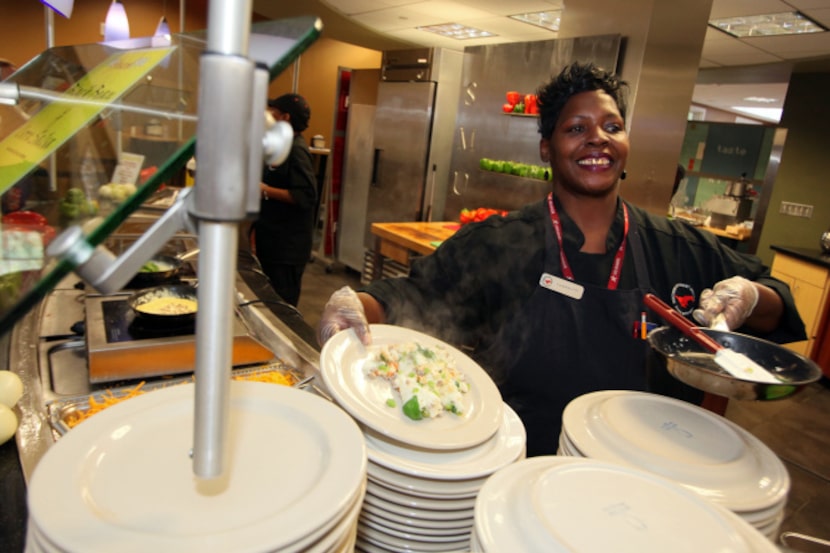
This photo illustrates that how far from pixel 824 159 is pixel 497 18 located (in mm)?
5409

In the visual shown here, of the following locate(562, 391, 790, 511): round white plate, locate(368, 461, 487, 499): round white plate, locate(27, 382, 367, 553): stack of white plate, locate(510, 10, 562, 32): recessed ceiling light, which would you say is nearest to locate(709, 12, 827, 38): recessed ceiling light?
locate(510, 10, 562, 32): recessed ceiling light

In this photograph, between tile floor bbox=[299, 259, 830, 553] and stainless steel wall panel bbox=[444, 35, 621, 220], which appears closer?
tile floor bbox=[299, 259, 830, 553]

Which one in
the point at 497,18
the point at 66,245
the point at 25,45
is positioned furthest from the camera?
the point at 25,45

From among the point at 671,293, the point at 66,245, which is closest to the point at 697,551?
the point at 66,245

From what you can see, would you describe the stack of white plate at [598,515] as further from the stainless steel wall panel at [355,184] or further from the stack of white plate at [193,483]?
the stainless steel wall panel at [355,184]

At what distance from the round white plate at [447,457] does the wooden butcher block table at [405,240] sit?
313 cm

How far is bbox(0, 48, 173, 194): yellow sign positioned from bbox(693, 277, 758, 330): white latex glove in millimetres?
1394

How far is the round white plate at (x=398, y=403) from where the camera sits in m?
0.80

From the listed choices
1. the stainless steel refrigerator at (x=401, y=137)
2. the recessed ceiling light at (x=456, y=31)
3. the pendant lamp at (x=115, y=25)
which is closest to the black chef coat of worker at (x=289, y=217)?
the pendant lamp at (x=115, y=25)

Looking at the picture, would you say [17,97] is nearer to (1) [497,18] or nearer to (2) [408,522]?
(2) [408,522]

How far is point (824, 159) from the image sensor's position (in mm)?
7910

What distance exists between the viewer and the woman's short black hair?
1.78 m

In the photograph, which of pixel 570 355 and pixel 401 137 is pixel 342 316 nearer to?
pixel 570 355

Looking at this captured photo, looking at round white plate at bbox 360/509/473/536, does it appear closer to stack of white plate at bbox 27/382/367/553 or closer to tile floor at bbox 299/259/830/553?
stack of white plate at bbox 27/382/367/553
